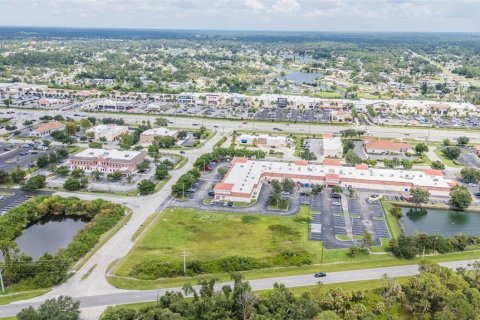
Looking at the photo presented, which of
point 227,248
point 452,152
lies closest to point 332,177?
point 227,248

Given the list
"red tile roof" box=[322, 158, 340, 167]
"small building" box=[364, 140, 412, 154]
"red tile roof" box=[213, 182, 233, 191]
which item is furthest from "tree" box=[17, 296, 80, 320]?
"small building" box=[364, 140, 412, 154]

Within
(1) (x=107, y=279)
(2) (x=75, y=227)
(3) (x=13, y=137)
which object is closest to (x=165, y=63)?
(3) (x=13, y=137)

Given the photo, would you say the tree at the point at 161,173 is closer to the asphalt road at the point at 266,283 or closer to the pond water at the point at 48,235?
the pond water at the point at 48,235

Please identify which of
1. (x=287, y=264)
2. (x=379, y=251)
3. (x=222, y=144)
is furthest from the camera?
(x=222, y=144)

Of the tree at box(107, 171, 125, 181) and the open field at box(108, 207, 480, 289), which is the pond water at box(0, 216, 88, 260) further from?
the tree at box(107, 171, 125, 181)

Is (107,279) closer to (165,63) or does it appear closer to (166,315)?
(166,315)

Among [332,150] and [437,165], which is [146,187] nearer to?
[332,150]
